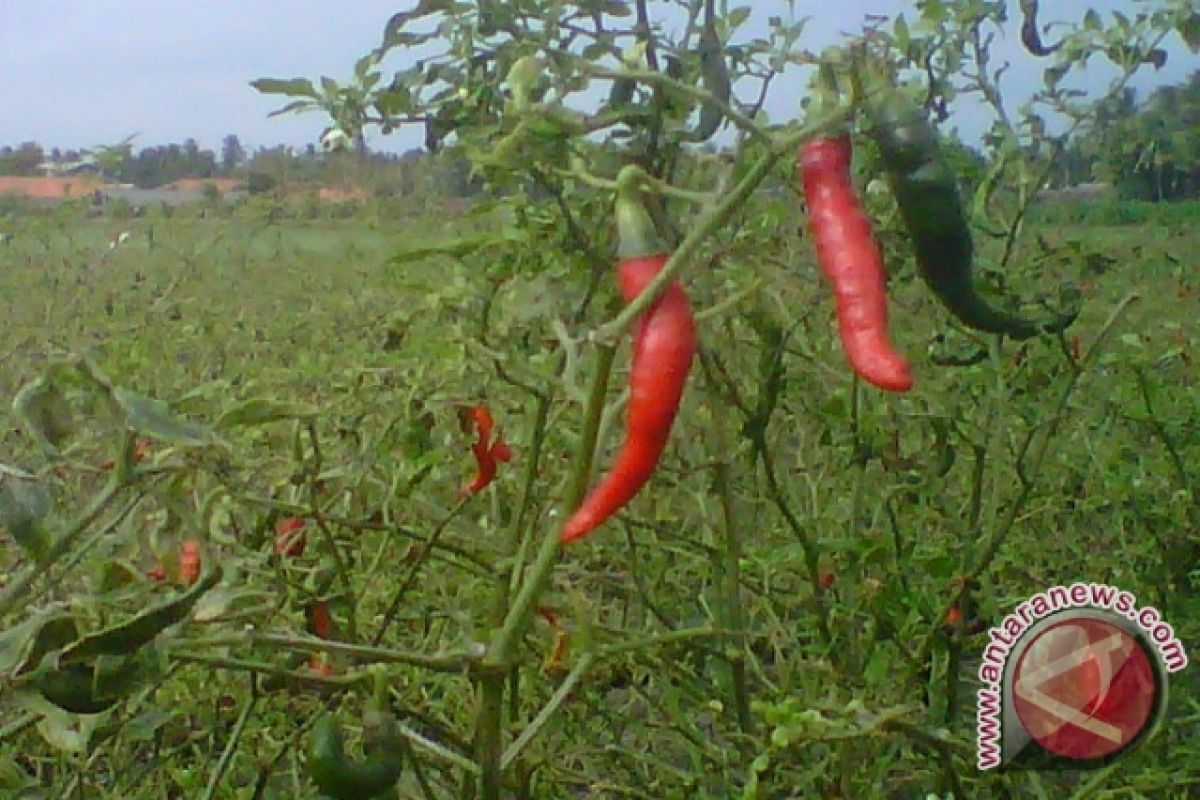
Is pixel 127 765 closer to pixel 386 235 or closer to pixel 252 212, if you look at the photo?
pixel 386 235

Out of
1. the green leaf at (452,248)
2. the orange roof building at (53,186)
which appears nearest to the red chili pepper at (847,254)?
the green leaf at (452,248)

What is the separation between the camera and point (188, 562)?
2.91 ft

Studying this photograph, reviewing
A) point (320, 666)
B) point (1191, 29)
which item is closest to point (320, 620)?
point (320, 666)

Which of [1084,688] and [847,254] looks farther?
[1084,688]

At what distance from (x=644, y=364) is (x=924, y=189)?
153 millimetres

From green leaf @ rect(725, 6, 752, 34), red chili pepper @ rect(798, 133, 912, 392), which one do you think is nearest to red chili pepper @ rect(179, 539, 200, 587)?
red chili pepper @ rect(798, 133, 912, 392)

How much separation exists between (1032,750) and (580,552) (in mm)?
406

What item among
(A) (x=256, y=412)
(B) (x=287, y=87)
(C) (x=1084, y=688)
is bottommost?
(C) (x=1084, y=688)

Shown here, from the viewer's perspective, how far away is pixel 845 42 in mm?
678

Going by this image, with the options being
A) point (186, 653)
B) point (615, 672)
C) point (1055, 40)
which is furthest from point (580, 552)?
point (186, 653)

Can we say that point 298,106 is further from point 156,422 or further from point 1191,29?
point 1191,29

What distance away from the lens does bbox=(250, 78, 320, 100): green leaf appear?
3.03 ft

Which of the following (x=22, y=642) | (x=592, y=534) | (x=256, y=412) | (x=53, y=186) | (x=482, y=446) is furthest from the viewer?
(x=53, y=186)

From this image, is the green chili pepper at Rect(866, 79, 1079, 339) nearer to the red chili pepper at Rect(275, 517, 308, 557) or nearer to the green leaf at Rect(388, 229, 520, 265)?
the green leaf at Rect(388, 229, 520, 265)
